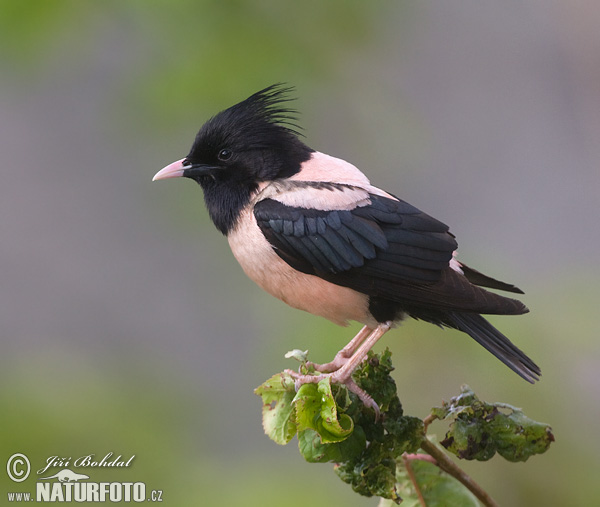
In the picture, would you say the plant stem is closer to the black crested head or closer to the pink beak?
the black crested head

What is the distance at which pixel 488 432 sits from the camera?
318cm

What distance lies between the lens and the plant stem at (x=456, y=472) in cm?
304

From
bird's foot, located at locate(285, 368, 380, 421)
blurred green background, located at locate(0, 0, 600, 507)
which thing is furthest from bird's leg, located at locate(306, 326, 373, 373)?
bird's foot, located at locate(285, 368, 380, 421)

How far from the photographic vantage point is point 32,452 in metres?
4.04

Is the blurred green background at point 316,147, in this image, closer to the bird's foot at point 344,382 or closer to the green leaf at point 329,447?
the bird's foot at point 344,382

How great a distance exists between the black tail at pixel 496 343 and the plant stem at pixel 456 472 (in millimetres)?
450

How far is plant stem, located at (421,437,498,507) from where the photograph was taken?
3041mm

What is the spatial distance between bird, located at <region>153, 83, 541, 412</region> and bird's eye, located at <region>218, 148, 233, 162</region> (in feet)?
0.04

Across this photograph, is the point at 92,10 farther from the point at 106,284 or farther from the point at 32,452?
the point at 106,284

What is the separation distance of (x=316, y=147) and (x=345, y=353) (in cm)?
170

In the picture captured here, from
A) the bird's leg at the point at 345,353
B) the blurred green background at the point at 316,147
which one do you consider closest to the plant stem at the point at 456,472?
the bird's leg at the point at 345,353

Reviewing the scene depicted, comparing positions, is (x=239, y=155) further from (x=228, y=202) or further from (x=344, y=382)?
(x=344, y=382)

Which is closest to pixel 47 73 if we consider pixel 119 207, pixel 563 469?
pixel 119 207

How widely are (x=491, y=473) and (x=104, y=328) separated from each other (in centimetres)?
280
